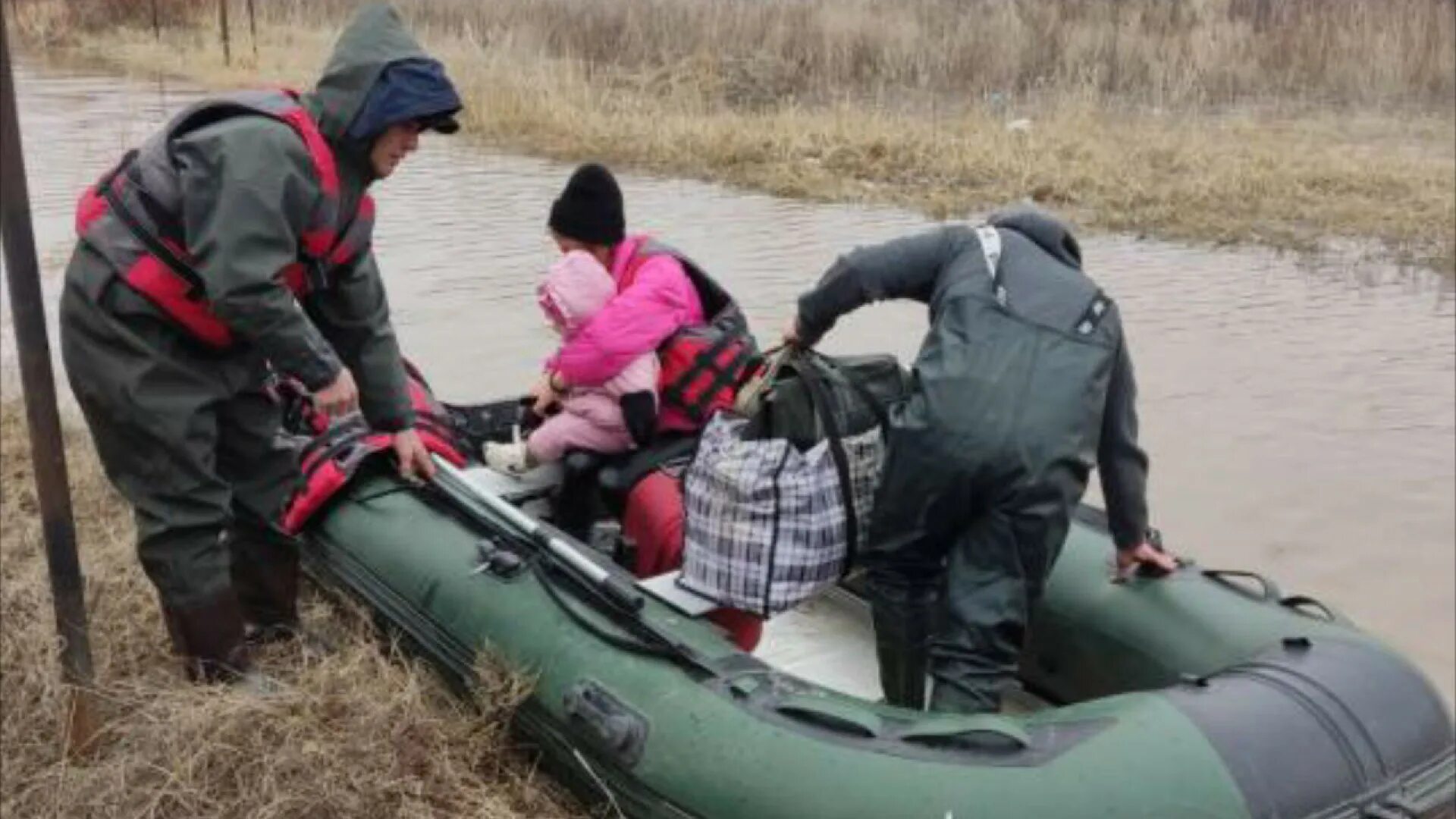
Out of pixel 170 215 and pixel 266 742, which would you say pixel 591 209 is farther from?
pixel 266 742

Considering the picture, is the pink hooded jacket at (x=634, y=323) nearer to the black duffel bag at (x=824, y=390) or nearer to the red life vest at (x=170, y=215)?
the black duffel bag at (x=824, y=390)

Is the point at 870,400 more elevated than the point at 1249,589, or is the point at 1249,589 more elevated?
the point at 870,400

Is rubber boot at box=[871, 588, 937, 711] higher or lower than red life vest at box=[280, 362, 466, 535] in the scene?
lower

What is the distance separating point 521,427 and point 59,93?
12827 millimetres

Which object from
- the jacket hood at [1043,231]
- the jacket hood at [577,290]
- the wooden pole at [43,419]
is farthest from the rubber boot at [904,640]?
the wooden pole at [43,419]

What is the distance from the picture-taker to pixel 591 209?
3.62 meters

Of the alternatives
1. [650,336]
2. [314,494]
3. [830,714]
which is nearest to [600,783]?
[830,714]

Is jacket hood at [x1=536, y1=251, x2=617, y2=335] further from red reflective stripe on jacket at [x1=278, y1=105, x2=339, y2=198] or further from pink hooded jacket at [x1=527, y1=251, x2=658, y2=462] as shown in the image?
red reflective stripe on jacket at [x1=278, y1=105, x2=339, y2=198]

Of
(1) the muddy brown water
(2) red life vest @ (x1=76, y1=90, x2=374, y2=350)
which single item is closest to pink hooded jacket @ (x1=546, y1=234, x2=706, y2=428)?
(2) red life vest @ (x1=76, y1=90, x2=374, y2=350)

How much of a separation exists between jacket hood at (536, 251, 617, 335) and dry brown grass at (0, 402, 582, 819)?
2.80ft

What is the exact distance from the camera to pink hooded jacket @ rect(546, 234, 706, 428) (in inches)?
137

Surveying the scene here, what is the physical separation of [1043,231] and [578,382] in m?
1.17

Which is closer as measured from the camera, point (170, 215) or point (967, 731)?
point (967, 731)

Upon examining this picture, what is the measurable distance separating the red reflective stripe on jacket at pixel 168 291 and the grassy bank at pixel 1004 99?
7.45m
